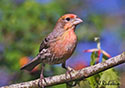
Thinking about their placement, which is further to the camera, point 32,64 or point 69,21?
point 32,64

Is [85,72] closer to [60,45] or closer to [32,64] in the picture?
[60,45]

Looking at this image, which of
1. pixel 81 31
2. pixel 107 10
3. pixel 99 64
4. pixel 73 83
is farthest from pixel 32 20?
pixel 107 10

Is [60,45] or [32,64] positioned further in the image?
[32,64]

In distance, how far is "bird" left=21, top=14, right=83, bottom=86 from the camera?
4.82 meters

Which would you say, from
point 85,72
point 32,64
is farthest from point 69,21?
point 85,72

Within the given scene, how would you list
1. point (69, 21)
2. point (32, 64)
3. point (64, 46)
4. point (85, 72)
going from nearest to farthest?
point (85, 72), point (64, 46), point (69, 21), point (32, 64)

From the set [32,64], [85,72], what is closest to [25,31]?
[32,64]

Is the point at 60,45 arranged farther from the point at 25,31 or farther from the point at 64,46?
the point at 25,31

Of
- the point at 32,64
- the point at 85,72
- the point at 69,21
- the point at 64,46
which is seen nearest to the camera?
the point at 85,72

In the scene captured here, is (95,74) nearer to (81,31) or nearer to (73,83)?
(73,83)

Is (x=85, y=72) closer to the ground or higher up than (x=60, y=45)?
closer to the ground

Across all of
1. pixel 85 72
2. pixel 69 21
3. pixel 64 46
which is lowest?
pixel 85 72

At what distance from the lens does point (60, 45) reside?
4.89 m

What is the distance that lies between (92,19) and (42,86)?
2916 mm
